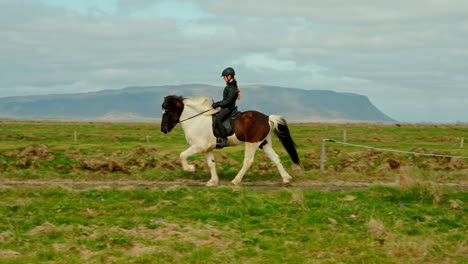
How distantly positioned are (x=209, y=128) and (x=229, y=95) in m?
1.12

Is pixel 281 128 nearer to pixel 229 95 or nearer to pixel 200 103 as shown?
pixel 229 95

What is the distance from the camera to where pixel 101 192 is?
11.8 m

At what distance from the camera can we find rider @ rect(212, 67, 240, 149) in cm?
1379

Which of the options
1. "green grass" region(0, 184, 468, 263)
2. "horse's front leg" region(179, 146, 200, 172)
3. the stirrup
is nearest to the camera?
"green grass" region(0, 184, 468, 263)

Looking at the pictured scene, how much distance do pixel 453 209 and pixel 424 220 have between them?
4.62ft

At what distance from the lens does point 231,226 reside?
9250 mm

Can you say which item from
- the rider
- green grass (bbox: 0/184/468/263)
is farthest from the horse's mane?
green grass (bbox: 0/184/468/263)

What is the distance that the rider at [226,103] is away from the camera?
1379cm

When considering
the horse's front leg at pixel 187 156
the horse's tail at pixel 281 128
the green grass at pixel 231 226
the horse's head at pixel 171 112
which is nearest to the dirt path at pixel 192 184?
the horse's front leg at pixel 187 156

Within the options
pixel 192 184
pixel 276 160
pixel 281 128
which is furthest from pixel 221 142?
pixel 281 128

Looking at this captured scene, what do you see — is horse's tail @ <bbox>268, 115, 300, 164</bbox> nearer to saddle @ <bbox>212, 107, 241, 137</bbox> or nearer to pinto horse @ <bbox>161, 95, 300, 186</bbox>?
pinto horse @ <bbox>161, 95, 300, 186</bbox>

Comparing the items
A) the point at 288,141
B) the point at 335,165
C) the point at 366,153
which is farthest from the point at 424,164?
the point at 288,141

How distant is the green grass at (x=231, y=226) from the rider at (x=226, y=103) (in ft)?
7.05

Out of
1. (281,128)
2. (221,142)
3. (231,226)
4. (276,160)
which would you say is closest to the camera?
(231,226)
